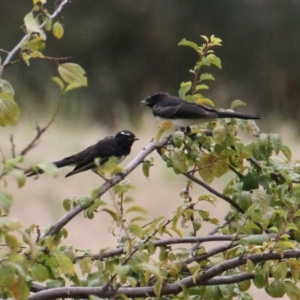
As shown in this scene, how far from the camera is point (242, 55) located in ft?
28.7

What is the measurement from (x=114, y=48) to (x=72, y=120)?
1330mm

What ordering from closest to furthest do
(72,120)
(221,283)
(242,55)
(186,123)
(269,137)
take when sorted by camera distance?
(221,283) < (269,137) < (186,123) < (242,55) < (72,120)

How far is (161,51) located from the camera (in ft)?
30.1

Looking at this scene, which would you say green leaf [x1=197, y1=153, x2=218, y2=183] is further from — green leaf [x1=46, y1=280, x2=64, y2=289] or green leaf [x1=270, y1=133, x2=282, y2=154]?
green leaf [x1=46, y1=280, x2=64, y2=289]

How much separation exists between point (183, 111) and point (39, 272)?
228 centimetres

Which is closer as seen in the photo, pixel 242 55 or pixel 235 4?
pixel 235 4

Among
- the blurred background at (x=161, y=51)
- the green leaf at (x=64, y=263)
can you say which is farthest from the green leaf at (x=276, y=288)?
the blurred background at (x=161, y=51)

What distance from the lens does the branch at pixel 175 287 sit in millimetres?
1527

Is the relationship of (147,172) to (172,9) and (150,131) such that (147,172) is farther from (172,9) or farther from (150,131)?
(150,131)

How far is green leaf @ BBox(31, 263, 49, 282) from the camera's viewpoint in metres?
1.54

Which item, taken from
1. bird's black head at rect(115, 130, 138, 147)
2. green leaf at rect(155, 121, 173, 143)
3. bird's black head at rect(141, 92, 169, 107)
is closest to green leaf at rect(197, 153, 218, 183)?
green leaf at rect(155, 121, 173, 143)

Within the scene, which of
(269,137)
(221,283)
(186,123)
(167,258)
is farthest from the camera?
(186,123)

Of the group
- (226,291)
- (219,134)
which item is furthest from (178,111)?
(226,291)

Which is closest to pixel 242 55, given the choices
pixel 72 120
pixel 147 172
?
pixel 72 120
